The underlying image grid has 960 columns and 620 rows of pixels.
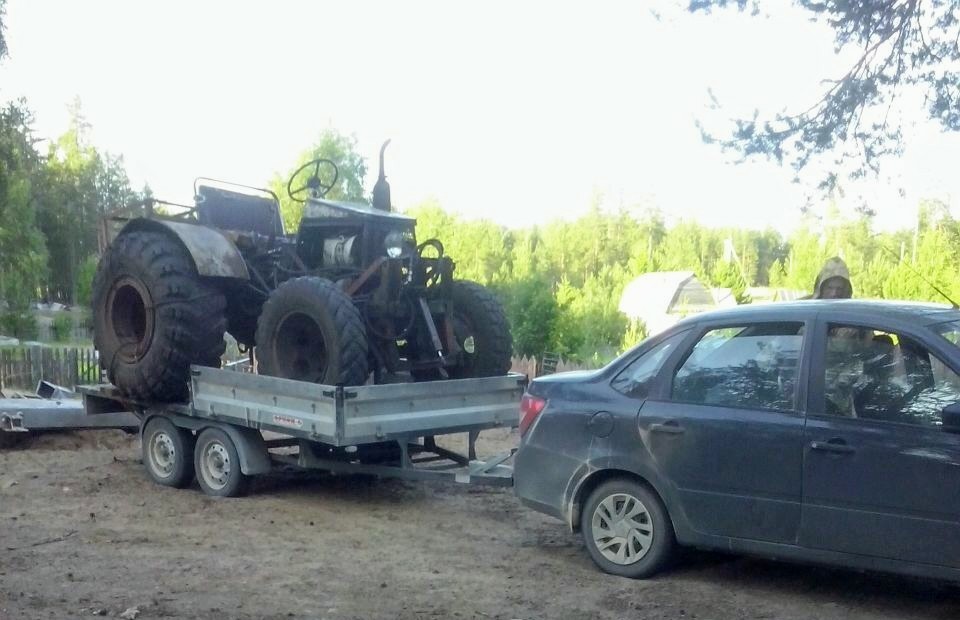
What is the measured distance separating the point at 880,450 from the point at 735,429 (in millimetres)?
789

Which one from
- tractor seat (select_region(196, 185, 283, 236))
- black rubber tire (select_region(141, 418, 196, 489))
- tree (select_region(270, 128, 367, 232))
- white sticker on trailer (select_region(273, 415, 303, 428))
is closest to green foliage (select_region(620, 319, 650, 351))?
tree (select_region(270, 128, 367, 232))

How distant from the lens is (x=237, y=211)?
10.5m

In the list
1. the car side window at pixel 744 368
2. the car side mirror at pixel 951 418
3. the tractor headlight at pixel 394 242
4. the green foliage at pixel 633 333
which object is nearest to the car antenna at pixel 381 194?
the tractor headlight at pixel 394 242

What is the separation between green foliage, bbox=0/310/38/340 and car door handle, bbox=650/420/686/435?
93.1 feet

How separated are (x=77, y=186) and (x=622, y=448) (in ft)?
185

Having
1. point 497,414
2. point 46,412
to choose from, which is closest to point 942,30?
point 497,414

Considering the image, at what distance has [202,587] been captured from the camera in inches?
236

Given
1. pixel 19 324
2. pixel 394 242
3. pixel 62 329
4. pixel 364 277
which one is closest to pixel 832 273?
pixel 394 242

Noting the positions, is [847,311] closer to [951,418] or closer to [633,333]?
[951,418]

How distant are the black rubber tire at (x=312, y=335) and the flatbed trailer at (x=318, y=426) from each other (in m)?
0.27

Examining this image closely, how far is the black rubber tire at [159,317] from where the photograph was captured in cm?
895

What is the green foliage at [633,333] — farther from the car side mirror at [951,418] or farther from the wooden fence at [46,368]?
the car side mirror at [951,418]

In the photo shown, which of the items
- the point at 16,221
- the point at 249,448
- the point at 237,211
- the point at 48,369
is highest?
the point at 16,221

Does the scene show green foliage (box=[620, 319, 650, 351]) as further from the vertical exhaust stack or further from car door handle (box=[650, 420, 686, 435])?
A: car door handle (box=[650, 420, 686, 435])
